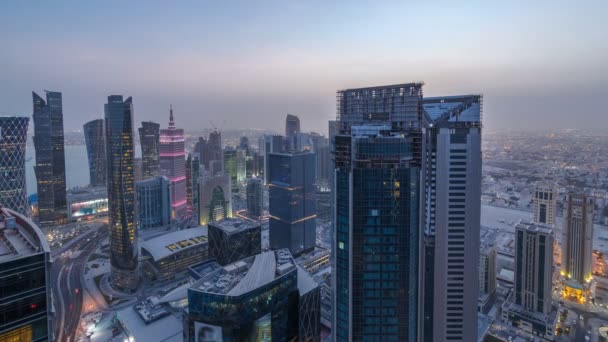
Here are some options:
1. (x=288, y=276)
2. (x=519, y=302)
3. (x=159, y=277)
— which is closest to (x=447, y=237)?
(x=288, y=276)

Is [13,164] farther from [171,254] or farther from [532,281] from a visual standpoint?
[532,281]

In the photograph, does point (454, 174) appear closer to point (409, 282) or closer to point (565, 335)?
point (409, 282)

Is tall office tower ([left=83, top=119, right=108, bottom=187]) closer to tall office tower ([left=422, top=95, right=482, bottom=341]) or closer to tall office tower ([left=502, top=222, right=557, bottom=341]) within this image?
tall office tower ([left=422, top=95, right=482, bottom=341])

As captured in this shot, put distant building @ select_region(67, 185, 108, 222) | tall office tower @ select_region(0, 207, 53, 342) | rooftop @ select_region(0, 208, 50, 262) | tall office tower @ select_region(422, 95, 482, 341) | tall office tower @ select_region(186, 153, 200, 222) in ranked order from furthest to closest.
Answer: tall office tower @ select_region(186, 153, 200, 222) → distant building @ select_region(67, 185, 108, 222) → tall office tower @ select_region(422, 95, 482, 341) → rooftop @ select_region(0, 208, 50, 262) → tall office tower @ select_region(0, 207, 53, 342)

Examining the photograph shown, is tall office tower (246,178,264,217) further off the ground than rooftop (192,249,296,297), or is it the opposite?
rooftop (192,249,296,297)

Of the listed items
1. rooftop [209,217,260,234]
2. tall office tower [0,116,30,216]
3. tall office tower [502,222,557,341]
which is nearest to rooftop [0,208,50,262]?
rooftop [209,217,260,234]

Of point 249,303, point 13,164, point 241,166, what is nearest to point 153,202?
point 13,164

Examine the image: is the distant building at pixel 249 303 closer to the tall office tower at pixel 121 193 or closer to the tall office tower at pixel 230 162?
the tall office tower at pixel 121 193
